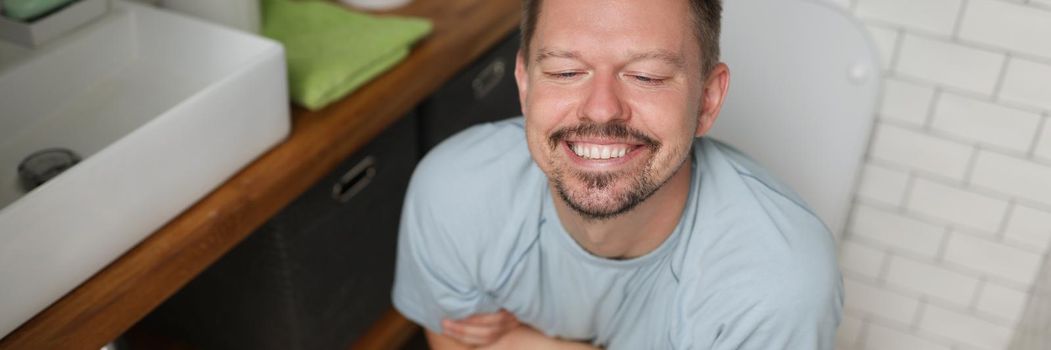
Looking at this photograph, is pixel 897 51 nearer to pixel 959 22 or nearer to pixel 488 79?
pixel 959 22

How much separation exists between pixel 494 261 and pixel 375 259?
512 mm

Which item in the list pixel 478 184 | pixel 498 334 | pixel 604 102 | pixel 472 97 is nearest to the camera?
pixel 604 102

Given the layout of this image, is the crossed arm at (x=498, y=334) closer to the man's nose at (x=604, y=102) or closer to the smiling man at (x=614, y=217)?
the smiling man at (x=614, y=217)

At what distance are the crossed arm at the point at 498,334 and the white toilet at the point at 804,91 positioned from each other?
0.41 metres

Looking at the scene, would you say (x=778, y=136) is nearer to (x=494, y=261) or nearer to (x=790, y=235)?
(x=790, y=235)

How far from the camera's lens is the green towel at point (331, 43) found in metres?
1.62

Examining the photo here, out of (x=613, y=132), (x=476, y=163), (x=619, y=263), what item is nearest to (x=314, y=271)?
(x=476, y=163)

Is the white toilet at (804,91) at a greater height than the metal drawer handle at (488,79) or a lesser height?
greater

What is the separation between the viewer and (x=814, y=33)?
1523mm

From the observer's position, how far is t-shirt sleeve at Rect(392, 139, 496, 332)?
58.5 inches

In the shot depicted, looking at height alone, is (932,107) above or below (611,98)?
below

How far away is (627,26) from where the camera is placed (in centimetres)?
124

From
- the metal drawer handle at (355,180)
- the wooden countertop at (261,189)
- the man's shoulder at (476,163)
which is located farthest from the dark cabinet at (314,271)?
the man's shoulder at (476,163)

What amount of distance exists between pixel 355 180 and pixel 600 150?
61 cm
